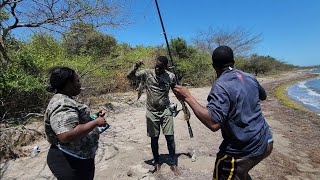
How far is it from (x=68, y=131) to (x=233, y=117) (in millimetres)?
1336

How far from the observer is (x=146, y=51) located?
19688 mm

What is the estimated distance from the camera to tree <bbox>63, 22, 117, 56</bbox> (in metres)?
9.60

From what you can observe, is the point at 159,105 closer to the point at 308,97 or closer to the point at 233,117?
the point at 233,117

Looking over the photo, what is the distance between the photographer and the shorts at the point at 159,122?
5.33 meters

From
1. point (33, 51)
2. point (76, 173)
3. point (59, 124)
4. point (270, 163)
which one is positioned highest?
point (33, 51)

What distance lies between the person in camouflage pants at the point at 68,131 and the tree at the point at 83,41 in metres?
6.89

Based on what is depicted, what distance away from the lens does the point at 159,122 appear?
5391mm

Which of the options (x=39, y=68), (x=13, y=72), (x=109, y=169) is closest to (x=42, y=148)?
(x=109, y=169)

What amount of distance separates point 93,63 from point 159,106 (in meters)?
6.74

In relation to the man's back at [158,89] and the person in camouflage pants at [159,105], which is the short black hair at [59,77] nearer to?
the person in camouflage pants at [159,105]

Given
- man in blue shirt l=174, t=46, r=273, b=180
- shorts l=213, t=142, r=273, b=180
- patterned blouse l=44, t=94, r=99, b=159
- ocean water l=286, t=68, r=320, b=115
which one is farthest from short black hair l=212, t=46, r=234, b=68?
ocean water l=286, t=68, r=320, b=115

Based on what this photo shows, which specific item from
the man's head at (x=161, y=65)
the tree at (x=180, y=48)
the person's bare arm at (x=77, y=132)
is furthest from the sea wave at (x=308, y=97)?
the person's bare arm at (x=77, y=132)

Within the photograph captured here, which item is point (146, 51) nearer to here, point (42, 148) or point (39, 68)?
point (39, 68)

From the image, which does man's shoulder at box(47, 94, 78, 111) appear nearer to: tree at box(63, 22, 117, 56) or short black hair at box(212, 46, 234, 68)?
short black hair at box(212, 46, 234, 68)
